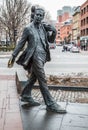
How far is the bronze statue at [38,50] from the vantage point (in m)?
7.85

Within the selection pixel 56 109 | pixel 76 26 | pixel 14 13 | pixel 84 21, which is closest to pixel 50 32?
pixel 56 109

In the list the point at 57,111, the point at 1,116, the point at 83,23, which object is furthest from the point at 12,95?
the point at 83,23

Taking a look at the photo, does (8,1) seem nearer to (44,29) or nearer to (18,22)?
(18,22)

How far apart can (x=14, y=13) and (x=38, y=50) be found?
5234 centimetres

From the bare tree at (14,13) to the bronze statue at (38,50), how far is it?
167 ft

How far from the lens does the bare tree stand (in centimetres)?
5928

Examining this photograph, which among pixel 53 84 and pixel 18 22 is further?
pixel 18 22

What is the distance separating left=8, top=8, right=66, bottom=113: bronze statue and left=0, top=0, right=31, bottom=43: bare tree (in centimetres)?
5082

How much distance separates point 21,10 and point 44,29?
5254 centimetres

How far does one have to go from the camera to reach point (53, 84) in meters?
13.3

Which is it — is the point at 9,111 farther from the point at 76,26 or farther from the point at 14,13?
the point at 76,26

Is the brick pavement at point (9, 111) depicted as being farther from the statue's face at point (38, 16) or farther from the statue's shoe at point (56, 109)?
the statue's face at point (38, 16)

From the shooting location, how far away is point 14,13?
5944 centimetres

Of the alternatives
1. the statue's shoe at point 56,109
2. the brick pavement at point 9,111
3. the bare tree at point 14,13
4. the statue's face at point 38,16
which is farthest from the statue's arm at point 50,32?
the bare tree at point 14,13
